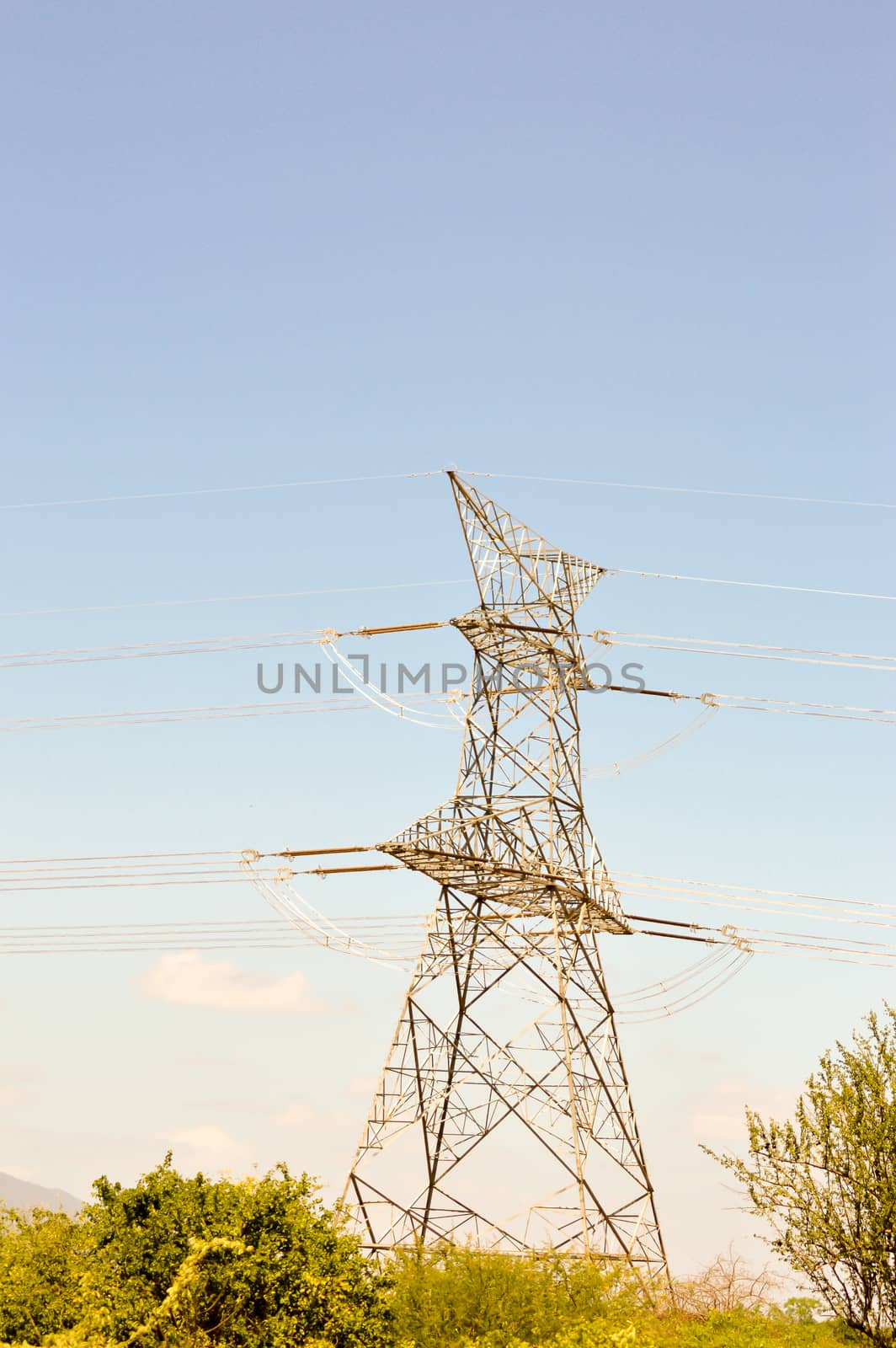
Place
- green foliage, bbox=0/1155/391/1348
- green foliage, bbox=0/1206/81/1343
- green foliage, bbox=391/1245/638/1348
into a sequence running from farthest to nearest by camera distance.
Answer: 1. green foliage, bbox=0/1206/81/1343
2. green foliage, bbox=391/1245/638/1348
3. green foliage, bbox=0/1155/391/1348

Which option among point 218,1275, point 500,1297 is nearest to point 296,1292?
point 218,1275

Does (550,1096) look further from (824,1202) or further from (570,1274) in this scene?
(824,1202)

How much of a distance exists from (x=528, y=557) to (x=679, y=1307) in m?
21.3

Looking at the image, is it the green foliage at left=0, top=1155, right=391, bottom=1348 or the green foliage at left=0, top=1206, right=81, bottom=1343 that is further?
the green foliage at left=0, top=1206, right=81, bottom=1343

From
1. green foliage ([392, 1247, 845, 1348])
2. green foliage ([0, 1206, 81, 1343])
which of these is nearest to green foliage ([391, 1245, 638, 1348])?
green foliage ([392, 1247, 845, 1348])

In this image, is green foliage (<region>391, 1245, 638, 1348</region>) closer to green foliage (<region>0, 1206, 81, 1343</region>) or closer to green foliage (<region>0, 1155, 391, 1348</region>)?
green foliage (<region>0, 1155, 391, 1348</region>)

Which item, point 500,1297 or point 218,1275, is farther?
point 500,1297

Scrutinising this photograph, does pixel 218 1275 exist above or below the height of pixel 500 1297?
above

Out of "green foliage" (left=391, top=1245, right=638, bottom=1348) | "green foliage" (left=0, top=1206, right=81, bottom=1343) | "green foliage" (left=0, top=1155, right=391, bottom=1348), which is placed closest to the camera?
"green foliage" (left=0, top=1155, right=391, bottom=1348)

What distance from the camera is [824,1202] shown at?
107 feet

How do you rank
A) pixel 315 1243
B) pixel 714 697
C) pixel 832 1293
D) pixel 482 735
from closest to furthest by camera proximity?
pixel 315 1243 → pixel 832 1293 → pixel 482 735 → pixel 714 697

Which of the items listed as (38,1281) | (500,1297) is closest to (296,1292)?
(500,1297)

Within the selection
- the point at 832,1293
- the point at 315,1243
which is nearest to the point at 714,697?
the point at 832,1293

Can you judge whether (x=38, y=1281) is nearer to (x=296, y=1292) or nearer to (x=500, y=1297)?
(x=296, y=1292)
